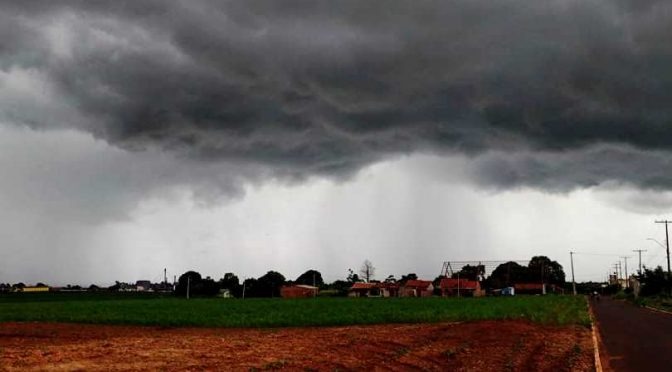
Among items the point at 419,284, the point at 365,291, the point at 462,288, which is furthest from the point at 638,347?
the point at 419,284

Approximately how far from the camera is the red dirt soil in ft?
59.2

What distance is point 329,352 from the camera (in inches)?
824

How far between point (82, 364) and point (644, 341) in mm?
23464

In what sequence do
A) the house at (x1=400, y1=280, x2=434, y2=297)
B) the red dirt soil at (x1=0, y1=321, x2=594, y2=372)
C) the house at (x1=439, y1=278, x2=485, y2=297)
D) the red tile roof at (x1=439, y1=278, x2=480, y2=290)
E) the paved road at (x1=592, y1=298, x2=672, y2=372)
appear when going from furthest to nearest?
the house at (x1=400, y1=280, x2=434, y2=297)
the red tile roof at (x1=439, y1=278, x2=480, y2=290)
the house at (x1=439, y1=278, x2=485, y2=297)
the paved road at (x1=592, y1=298, x2=672, y2=372)
the red dirt soil at (x1=0, y1=321, x2=594, y2=372)

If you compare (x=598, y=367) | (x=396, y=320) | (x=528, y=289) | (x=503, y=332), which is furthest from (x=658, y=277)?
(x=598, y=367)

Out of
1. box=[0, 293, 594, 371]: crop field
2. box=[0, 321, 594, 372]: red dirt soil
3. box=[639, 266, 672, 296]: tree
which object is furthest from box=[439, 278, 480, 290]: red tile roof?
box=[0, 321, 594, 372]: red dirt soil

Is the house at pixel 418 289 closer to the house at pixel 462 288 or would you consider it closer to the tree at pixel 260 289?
the house at pixel 462 288

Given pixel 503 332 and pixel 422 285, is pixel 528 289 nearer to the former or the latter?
pixel 422 285

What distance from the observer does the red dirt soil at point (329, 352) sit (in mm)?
18047

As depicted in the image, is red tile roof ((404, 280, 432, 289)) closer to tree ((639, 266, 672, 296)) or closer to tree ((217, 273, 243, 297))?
tree ((217, 273, 243, 297))

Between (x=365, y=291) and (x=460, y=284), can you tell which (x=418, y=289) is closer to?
(x=460, y=284)

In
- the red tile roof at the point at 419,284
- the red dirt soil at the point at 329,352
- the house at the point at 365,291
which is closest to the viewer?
the red dirt soil at the point at 329,352

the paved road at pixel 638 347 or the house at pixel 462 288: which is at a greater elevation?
the paved road at pixel 638 347

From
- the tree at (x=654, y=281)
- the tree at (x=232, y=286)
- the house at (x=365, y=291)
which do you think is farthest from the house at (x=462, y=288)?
the tree at (x=232, y=286)
